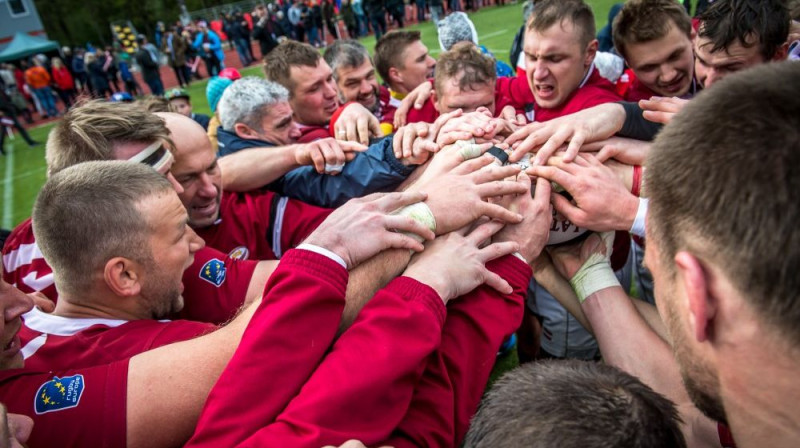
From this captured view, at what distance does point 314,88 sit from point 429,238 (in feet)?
9.73

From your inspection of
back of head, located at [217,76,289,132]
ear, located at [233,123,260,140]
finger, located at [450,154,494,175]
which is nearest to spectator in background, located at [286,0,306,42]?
back of head, located at [217,76,289,132]

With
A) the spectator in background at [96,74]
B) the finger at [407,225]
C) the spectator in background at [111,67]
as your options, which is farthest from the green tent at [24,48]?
the finger at [407,225]

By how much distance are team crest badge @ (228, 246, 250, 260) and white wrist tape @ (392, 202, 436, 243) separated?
49.3 inches

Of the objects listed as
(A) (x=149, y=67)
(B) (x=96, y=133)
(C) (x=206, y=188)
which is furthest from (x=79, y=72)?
(C) (x=206, y=188)

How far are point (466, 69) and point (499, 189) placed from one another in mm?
1728

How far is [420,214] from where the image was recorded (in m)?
1.97

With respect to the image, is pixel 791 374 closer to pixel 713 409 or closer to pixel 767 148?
pixel 713 409

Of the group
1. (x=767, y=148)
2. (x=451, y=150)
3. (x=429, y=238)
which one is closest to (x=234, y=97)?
(x=451, y=150)

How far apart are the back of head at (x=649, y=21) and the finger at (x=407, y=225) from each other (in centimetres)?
241

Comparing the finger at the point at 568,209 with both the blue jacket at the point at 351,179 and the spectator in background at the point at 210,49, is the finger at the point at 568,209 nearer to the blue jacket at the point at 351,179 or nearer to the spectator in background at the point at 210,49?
the blue jacket at the point at 351,179

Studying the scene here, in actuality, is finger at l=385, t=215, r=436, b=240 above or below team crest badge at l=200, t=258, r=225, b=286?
above

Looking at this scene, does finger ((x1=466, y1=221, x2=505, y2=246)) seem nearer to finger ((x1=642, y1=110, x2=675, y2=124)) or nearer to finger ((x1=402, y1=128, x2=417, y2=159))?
finger ((x1=402, y1=128, x2=417, y2=159))

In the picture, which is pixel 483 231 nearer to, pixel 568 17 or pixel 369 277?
pixel 369 277

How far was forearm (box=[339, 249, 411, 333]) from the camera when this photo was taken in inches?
68.1
